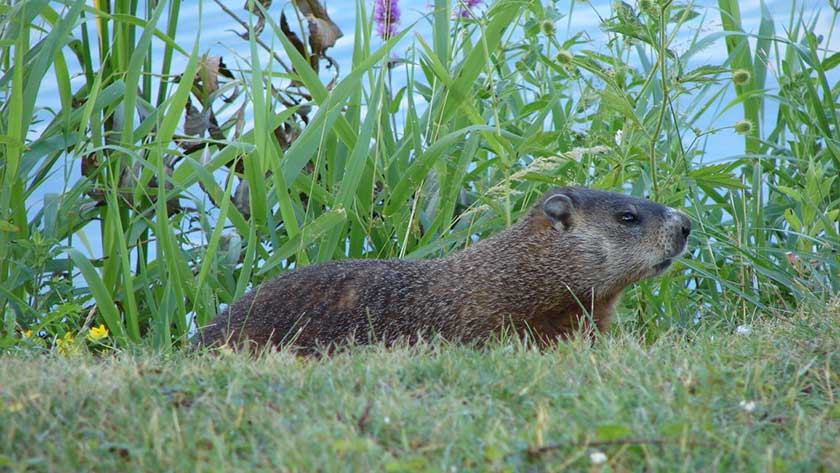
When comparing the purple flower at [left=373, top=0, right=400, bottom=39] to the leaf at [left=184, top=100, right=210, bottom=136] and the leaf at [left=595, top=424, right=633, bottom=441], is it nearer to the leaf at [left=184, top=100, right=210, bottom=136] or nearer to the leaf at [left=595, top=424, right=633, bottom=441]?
the leaf at [left=184, top=100, right=210, bottom=136]

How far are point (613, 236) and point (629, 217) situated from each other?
0.44 feet

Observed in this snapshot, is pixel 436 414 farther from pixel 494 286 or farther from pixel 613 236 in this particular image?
pixel 613 236

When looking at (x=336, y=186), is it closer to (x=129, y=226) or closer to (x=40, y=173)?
(x=129, y=226)

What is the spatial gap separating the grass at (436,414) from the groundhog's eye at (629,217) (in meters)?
1.70

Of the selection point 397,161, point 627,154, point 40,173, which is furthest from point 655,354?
point 40,173

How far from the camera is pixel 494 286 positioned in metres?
4.98

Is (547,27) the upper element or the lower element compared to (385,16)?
lower

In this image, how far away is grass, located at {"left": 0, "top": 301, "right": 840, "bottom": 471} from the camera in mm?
2428

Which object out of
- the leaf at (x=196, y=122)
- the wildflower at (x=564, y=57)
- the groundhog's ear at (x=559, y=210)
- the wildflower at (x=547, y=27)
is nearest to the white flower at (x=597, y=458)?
the groundhog's ear at (x=559, y=210)

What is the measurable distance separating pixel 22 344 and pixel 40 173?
163 cm

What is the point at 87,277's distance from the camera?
5.46 meters

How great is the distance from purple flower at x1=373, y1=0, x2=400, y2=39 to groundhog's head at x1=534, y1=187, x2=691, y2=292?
2.07 meters

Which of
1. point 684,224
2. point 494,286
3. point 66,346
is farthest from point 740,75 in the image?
point 66,346

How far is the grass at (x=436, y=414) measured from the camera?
2428 mm
